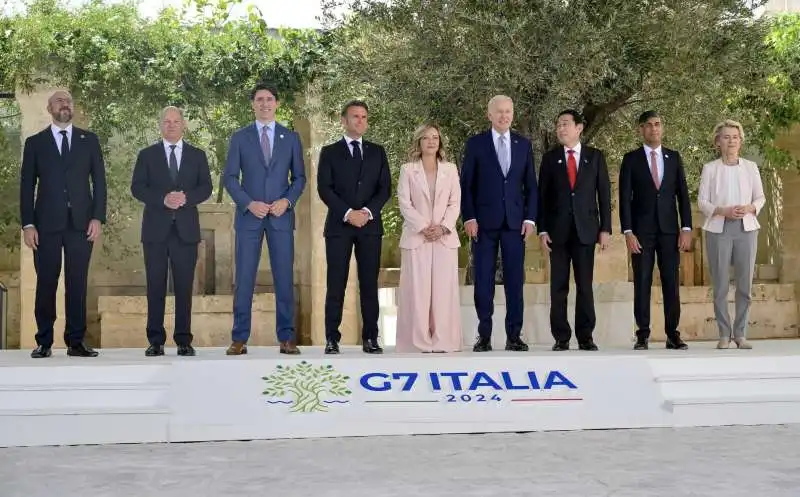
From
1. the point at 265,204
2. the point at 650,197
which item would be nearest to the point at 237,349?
the point at 265,204

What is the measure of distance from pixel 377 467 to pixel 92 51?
924cm

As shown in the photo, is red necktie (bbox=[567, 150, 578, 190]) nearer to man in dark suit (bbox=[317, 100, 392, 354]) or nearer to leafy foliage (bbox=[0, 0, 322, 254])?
man in dark suit (bbox=[317, 100, 392, 354])

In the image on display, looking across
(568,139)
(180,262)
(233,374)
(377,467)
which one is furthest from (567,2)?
(377,467)

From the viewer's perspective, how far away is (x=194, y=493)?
14.3 ft

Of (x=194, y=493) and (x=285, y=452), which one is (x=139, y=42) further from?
(x=194, y=493)

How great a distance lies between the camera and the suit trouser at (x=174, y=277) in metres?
6.87

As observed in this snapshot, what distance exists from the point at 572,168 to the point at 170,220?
8.96 feet

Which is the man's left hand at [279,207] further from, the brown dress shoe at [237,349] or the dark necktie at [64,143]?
the dark necktie at [64,143]

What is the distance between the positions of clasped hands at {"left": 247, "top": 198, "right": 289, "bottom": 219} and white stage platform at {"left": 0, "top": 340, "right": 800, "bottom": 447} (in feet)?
3.06

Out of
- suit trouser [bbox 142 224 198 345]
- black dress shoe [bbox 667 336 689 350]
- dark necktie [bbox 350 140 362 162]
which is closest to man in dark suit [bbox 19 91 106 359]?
suit trouser [bbox 142 224 198 345]

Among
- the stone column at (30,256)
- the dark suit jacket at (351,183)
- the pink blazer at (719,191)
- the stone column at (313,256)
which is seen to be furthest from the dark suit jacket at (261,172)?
the stone column at (30,256)

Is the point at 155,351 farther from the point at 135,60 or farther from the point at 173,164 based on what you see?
the point at 135,60

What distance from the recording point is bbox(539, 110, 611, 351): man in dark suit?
7215 millimetres

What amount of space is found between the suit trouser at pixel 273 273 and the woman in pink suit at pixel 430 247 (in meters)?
0.82
